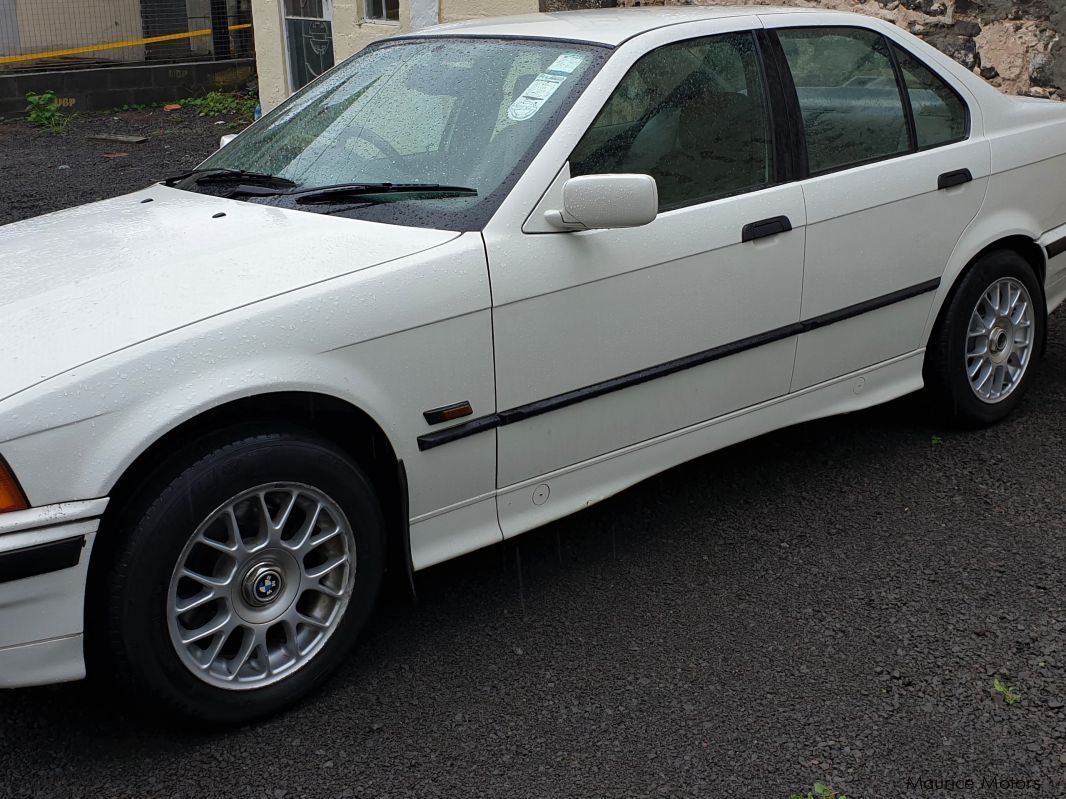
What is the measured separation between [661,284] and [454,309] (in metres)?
0.74

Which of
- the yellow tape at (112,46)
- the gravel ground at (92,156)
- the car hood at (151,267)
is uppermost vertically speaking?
the car hood at (151,267)

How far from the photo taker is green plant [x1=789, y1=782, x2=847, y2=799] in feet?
8.91

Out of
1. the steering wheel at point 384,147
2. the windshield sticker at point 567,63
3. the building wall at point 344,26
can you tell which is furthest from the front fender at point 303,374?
Answer: the building wall at point 344,26

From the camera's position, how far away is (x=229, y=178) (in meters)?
3.82

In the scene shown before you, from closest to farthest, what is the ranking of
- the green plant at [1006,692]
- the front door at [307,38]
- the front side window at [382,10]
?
the green plant at [1006,692]
the front side window at [382,10]
the front door at [307,38]

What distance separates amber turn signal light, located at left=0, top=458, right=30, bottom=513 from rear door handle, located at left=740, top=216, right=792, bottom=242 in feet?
7.37

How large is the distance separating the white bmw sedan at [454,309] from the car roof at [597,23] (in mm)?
23

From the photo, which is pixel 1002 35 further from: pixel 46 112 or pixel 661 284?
pixel 46 112

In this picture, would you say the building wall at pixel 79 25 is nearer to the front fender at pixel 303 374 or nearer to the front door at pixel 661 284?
the front door at pixel 661 284

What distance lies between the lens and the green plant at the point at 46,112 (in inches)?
544

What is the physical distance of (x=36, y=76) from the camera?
47.5ft

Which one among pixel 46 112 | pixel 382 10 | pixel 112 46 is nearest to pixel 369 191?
pixel 382 10

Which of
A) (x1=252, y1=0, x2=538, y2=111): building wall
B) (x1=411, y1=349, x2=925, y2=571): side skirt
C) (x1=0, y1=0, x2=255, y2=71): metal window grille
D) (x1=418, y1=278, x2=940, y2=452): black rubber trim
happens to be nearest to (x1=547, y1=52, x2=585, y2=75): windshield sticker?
(x1=418, y1=278, x2=940, y2=452): black rubber trim

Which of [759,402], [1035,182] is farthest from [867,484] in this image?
[1035,182]
